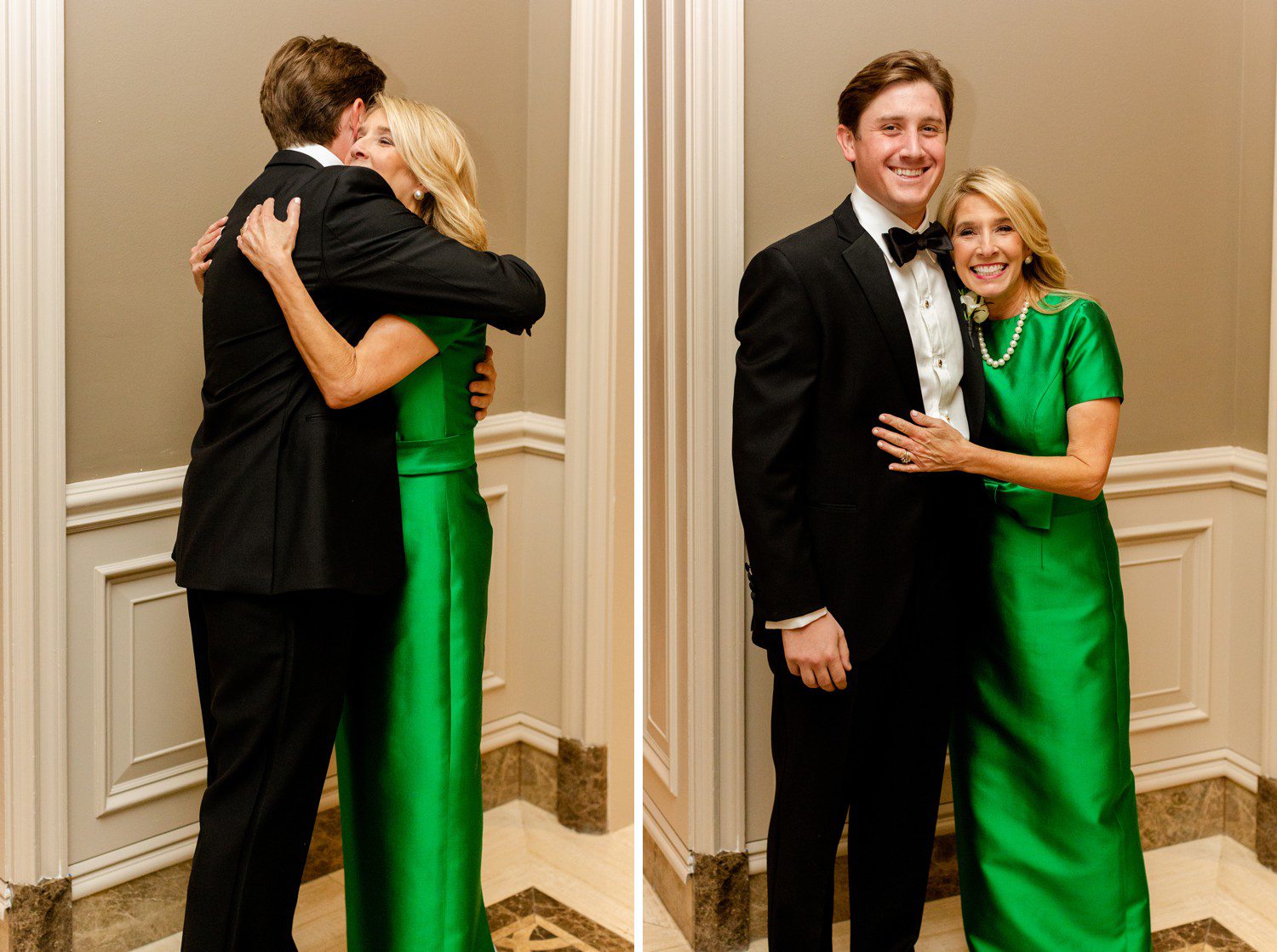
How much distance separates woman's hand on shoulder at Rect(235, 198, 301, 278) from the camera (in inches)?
70.7

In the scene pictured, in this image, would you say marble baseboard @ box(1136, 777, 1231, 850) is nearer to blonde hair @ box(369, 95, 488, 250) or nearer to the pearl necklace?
the pearl necklace

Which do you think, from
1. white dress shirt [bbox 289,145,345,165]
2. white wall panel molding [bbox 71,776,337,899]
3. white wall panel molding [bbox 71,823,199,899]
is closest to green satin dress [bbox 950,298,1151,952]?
white dress shirt [bbox 289,145,345,165]

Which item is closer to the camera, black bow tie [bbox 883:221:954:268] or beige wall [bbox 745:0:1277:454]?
black bow tie [bbox 883:221:954:268]

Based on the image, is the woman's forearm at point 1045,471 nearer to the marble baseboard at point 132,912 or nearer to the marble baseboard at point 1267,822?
the marble baseboard at point 1267,822

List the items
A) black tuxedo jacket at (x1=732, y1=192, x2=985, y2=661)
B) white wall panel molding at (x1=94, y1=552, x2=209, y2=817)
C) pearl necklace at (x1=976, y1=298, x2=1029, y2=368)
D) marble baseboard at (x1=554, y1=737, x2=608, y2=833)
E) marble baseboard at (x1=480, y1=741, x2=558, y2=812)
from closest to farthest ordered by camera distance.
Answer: black tuxedo jacket at (x1=732, y1=192, x2=985, y2=661) < pearl necklace at (x1=976, y1=298, x2=1029, y2=368) < white wall panel molding at (x1=94, y1=552, x2=209, y2=817) < marble baseboard at (x1=554, y1=737, x2=608, y2=833) < marble baseboard at (x1=480, y1=741, x2=558, y2=812)

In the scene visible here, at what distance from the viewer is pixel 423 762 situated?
205 cm

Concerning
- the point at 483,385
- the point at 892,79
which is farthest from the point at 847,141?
the point at 483,385

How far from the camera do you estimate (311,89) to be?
195 cm

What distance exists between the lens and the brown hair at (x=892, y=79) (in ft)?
6.54

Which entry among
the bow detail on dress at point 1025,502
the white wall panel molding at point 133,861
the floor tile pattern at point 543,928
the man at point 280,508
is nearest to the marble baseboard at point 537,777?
the floor tile pattern at point 543,928

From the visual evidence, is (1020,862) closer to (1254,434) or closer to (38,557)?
(1254,434)

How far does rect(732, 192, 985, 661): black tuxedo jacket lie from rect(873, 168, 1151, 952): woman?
21 centimetres

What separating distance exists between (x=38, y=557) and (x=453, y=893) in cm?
103

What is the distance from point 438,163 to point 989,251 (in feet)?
3.45
